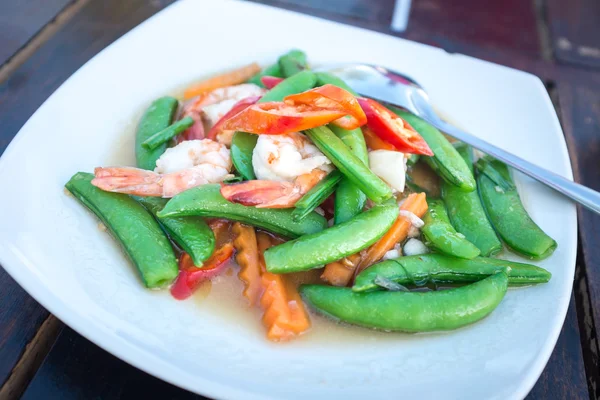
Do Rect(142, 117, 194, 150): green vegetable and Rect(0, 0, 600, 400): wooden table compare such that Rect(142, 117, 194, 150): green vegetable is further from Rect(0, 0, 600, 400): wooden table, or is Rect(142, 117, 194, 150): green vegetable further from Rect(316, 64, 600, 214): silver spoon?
Rect(316, 64, 600, 214): silver spoon

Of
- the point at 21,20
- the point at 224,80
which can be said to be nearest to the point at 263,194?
the point at 224,80

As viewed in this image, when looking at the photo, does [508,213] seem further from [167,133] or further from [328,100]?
[167,133]

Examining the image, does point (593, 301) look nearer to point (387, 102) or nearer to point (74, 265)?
point (387, 102)

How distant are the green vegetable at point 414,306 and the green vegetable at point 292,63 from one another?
4.08ft

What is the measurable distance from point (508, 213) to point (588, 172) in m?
0.82

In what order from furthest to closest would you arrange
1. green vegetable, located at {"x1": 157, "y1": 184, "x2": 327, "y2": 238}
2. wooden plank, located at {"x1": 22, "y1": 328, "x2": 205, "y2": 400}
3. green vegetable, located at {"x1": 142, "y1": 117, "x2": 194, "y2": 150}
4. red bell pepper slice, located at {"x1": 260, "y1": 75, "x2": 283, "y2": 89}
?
red bell pepper slice, located at {"x1": 260, "y1": 75, "x2": 283, "y2": 89}, green vegetable, located at {"x1": 142, "y1": 117, "x2": 194, "y2": 150}, green vegetable, located at {"x1": 157, "y1": 184, "x2": 327, "y2": 238}, wooden plank, located at {"x1": 22, "y1": 328, "x2": 205, "y2": 400}

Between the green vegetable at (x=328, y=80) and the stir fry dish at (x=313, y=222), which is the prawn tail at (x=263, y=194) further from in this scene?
the green vegetable at (x=328, y=80)

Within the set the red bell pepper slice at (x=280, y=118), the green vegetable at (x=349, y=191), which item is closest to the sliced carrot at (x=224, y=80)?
the red bell pepper slice at (x=280, y=118)

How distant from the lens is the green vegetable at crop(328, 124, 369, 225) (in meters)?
1.87

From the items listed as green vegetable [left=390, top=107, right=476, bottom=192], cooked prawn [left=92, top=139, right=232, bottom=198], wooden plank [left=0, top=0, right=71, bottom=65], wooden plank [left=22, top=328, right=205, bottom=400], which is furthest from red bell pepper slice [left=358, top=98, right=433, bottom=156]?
wooden plank [left=0, top=0, right=71, bottom=65]

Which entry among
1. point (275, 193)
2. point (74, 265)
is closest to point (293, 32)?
point (275, 193)

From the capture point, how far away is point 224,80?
2.50m

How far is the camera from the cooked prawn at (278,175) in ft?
5.72

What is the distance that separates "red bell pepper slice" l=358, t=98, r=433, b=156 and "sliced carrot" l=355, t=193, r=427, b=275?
22 centimetres
